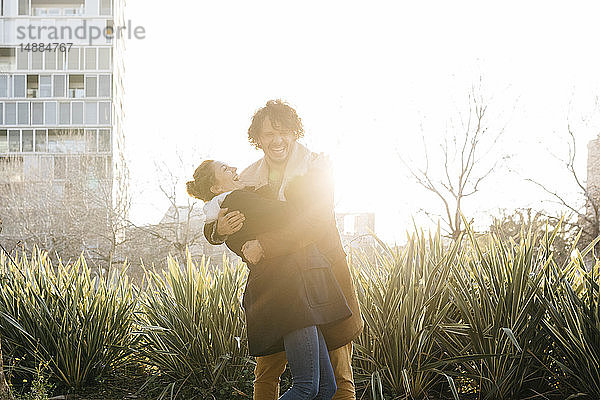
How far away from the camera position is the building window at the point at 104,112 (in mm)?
40312

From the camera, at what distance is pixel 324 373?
7.97ft

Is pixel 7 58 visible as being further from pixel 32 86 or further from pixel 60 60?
pixel 60 60

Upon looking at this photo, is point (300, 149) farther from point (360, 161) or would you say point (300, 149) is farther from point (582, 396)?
point (360, 161)

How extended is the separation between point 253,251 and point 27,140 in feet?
135

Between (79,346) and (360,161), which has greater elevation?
(360,161)

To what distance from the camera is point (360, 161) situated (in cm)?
2023

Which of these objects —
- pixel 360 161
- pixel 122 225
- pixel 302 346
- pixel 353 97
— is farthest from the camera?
pixel 122 225

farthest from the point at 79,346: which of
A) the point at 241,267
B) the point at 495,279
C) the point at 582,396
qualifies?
the point at 582,396

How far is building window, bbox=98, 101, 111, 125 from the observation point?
4031 centimetres

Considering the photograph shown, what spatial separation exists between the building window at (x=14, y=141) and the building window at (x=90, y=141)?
163 inches

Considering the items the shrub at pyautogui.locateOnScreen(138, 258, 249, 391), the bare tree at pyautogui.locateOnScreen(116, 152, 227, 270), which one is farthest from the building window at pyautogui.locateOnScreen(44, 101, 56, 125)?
the shrub at pyautogui.locateOnScreen(138, 258, 249, 391)

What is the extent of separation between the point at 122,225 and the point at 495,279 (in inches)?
1168

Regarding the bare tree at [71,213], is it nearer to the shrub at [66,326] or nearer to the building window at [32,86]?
the building window at [32,86]

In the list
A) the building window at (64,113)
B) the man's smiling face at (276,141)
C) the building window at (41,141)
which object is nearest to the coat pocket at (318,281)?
the man's smiling face at (276,141)
